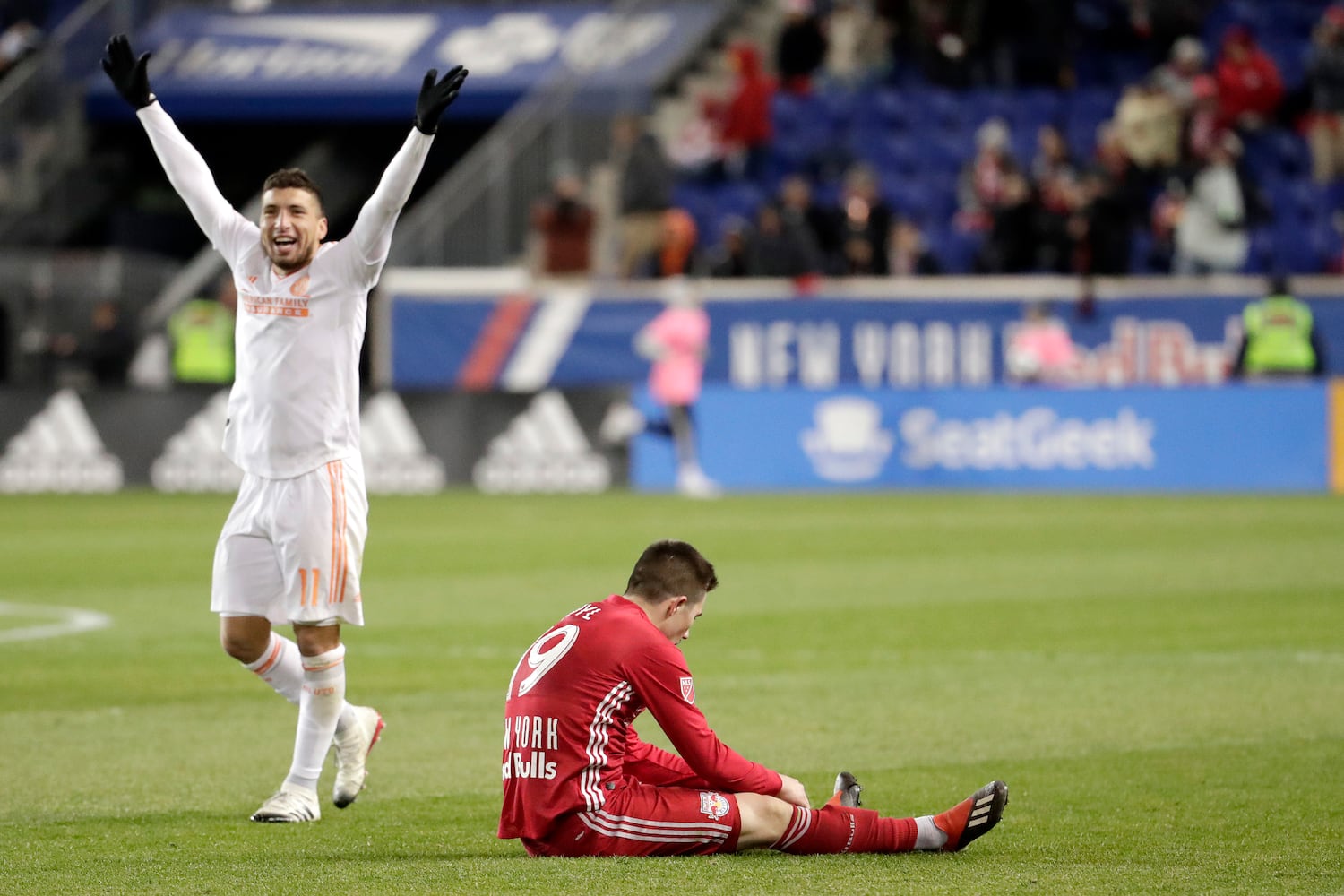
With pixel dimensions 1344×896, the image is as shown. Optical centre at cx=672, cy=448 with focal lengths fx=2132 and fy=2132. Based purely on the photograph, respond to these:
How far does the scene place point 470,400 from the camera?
949 inches

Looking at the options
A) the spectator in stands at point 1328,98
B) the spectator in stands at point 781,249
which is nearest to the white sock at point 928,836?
the spectator in stands at point 781,249

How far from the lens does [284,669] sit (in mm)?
7312

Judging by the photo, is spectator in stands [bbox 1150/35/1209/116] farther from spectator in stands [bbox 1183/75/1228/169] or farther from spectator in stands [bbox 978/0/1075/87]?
spectator in stands [bbox 978/0/1075/87]

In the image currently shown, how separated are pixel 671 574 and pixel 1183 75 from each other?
23822mm

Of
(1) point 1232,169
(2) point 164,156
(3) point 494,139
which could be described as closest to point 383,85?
(3) point 494,139

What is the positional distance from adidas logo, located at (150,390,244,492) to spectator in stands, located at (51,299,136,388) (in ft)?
14.1

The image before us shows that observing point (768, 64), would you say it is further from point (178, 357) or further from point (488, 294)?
point (178, 357)

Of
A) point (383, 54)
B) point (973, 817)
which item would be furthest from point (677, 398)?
Result: point (973, 817)

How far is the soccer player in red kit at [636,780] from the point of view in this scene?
5883 mm

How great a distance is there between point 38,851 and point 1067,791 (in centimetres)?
336

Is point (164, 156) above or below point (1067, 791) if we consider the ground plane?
above

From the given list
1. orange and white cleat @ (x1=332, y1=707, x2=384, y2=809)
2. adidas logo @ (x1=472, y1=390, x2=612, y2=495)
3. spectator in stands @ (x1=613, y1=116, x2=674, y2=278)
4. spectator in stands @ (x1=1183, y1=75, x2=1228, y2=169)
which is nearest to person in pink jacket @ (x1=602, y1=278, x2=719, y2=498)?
adidas logo @ (x1=472, y1=390, x2=612, y2=495)

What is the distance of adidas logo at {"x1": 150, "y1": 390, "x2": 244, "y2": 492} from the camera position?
79.5 feet

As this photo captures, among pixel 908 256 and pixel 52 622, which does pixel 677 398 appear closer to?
pixel 908 256
